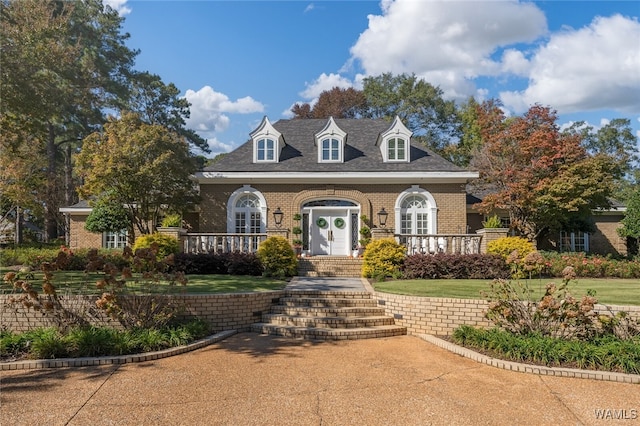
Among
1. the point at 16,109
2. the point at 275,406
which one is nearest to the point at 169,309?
the point at 275,406

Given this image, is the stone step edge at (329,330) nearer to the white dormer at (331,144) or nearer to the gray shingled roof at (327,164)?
the gray shingled roof at (327,164)

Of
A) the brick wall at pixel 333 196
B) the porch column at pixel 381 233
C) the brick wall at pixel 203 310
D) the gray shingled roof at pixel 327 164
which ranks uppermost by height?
the gray shingled roof at pixel 327 164

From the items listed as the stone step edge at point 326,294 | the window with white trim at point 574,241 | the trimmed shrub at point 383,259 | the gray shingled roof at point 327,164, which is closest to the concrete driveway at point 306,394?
the stone step edge at point 326,294

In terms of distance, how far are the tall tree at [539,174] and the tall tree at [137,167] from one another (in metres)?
14.3

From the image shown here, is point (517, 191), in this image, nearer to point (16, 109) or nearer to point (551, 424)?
point (551, 424)

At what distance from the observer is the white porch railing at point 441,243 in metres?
15.3

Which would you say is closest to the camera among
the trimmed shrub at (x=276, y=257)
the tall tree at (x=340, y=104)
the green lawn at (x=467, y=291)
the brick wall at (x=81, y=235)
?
the green lawn at (x=467, y=291)

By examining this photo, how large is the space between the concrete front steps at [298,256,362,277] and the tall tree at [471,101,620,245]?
779 cm

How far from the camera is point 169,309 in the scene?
7.85m

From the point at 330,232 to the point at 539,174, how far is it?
1011cm

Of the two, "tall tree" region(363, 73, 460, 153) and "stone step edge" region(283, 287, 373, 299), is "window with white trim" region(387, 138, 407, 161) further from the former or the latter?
"tall tree" region(363, 73, 460, 153)

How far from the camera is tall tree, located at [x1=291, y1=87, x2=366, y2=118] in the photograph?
40.0 m

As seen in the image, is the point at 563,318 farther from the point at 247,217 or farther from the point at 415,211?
the point at 247,217

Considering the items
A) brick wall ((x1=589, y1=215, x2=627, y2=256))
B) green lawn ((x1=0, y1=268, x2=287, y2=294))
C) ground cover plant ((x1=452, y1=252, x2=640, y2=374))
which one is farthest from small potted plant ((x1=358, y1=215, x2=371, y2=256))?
brick wall ((x1=589, y1=215, x2=627, y2=256))
